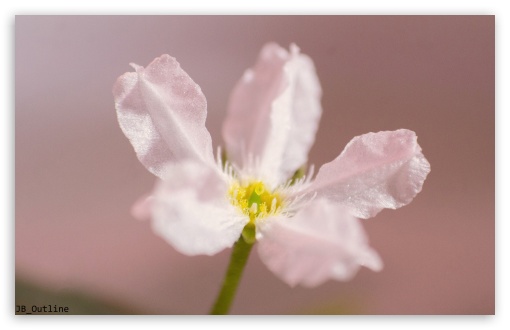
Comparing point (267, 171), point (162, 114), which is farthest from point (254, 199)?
point (162, 114)

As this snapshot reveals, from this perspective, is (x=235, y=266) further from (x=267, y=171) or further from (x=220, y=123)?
(x=220, y=123)

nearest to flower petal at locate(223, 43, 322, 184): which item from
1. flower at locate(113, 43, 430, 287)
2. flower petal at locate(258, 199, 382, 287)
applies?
flower at locate(113, 43, 430, 287)

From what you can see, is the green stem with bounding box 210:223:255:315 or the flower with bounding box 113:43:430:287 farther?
the green stem with bounding box 210:223:255:315

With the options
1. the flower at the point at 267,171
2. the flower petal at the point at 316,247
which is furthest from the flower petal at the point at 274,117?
A: the flower petal at the point at 316,247

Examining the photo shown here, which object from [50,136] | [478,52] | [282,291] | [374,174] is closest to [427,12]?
[478,52]

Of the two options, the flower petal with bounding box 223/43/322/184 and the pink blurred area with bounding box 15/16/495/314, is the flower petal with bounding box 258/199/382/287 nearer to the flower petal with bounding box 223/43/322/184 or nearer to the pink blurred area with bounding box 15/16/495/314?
the flower petal with bounding box 223/43/322/184

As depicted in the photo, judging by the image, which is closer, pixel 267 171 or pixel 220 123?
pixel 267 171
